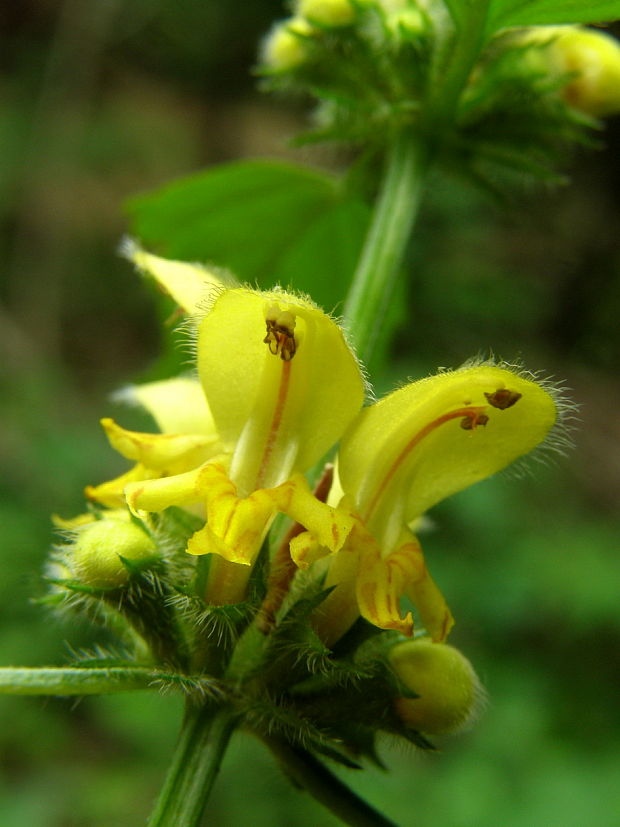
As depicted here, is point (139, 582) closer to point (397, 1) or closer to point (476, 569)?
point (397, 1)

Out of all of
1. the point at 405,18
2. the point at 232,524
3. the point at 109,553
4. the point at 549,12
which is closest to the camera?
the point at 232,524

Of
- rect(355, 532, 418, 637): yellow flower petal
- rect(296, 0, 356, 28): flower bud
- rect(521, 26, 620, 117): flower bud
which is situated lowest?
rect(355, 532, 418, 637): yellow flower petal

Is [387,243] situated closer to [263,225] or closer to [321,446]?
[321,446]

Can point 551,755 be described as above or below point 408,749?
below

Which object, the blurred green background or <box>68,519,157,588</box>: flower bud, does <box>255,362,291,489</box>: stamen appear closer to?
<box>68,519,157,588</box>: flower bud

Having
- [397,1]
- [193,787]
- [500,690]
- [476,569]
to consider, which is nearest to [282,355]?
[193,787]

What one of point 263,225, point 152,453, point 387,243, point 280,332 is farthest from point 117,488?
point 263,225

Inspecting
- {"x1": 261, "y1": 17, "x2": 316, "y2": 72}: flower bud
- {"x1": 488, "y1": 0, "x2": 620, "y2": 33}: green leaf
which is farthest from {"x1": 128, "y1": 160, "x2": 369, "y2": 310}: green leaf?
{"x1": 488, "y1": 0, "x2": 620, "y2": 33}: green leaf
